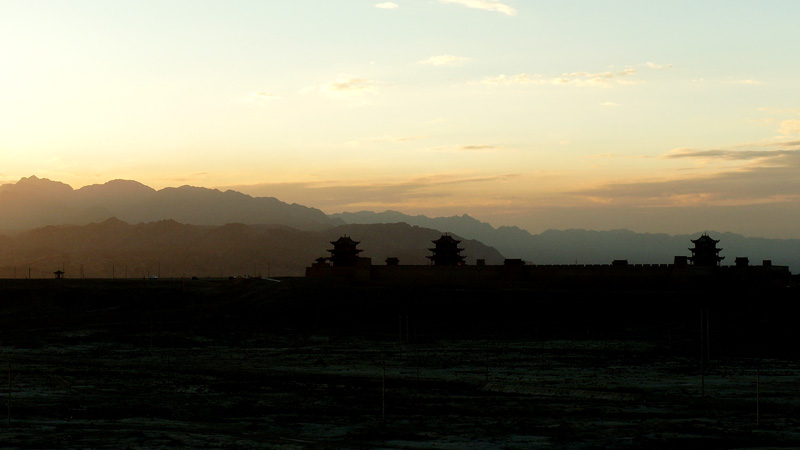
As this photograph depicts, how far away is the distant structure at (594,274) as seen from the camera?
133 metres

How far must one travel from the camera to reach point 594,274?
136875 millimetres

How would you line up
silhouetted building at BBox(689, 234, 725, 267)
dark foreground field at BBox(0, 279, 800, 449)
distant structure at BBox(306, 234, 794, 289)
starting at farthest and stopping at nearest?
silhouetted building at BBox(689, 234, 725, 267) → distant structure at BBox(306, 234, 794, 289) → dark foreground field at BBox(0, 279, 800, 449)

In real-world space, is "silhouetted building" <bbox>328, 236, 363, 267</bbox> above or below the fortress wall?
above

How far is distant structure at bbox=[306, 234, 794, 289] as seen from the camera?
13338 cm

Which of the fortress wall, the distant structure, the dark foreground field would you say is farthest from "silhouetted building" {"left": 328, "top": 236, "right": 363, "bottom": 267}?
the dark foreground field

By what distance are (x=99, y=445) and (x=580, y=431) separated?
70.3 feet

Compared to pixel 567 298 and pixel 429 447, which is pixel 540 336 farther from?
pixel 429 447

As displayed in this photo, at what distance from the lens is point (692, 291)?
128 m

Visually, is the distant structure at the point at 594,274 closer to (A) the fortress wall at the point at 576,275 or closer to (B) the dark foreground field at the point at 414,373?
(A) the fortress wall at the point at 576,275

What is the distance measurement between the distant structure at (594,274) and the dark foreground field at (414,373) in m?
9.50

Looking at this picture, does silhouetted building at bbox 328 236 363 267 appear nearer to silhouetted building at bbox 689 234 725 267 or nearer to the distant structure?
the distant structure

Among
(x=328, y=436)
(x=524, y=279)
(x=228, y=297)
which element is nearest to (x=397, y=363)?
(x=328, y=436)

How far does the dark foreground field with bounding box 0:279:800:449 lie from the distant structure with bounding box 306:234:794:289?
31.2 ft

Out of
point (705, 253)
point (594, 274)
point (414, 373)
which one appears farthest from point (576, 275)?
point (414, 373)
